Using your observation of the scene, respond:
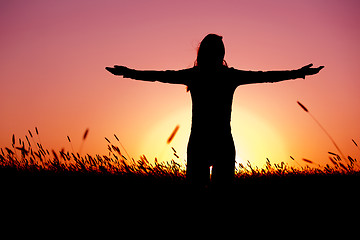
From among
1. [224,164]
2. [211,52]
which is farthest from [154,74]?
[224,164]

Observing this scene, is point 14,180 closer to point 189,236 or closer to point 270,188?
point 189,236

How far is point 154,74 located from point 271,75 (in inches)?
53.4

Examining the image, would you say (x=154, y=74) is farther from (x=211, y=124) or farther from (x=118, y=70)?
(x=211, y=124)

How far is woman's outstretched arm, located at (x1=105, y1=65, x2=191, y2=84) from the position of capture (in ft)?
12.9

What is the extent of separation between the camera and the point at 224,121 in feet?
12.1

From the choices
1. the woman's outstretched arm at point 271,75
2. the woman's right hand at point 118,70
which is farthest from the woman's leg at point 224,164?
the woman's right hand at point 118,70

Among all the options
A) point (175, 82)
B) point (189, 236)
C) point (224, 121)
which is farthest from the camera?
point (175, 82)

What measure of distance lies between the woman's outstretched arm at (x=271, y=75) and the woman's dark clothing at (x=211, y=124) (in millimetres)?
19

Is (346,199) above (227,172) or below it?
below

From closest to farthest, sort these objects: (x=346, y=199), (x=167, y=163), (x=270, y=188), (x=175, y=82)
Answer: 1. (x=175, y=82)
2. (x=346, y=199)
3. (x=270, y=188)
4. (x=167, y=163)

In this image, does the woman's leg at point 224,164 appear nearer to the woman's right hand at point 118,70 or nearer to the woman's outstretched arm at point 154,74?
the woman's outstretched arm at point 154,74

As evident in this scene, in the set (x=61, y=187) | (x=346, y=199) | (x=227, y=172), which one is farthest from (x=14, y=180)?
(x=346, y=199)

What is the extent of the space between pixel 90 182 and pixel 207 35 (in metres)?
2.68

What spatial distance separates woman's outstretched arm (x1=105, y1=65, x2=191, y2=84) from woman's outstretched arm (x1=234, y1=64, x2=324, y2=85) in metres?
0.59
